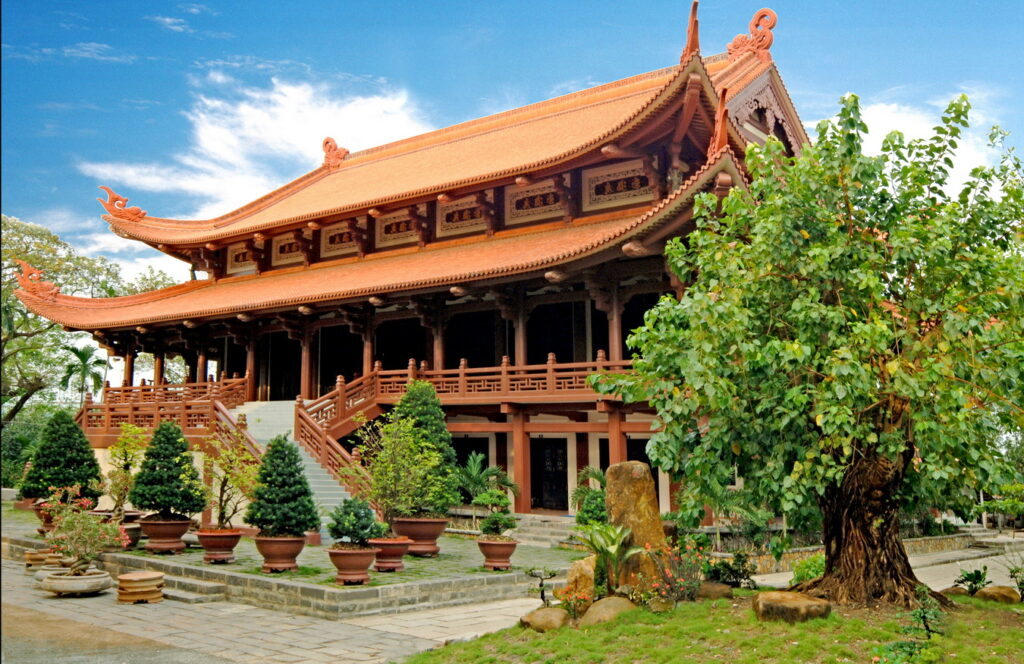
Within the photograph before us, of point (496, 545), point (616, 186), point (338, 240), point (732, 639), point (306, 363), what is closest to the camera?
point (732, 639)

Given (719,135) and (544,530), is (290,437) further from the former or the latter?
(719,135)

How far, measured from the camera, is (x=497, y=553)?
13.1 m

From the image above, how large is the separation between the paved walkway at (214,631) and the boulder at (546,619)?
854 mm

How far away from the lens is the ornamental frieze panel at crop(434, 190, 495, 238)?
74.9ft

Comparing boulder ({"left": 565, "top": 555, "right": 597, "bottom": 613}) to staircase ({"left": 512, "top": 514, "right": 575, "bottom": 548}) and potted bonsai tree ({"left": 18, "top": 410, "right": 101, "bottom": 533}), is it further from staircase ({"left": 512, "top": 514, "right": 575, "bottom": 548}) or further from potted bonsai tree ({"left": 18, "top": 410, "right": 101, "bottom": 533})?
potted bonsai tree ({"left": 18, "top": 410, "right": 101, "bottom": 533})

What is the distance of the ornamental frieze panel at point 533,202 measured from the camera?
70.2 ft

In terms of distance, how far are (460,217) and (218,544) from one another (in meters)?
12.5

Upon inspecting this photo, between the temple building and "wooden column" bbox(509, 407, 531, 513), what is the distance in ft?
0.18

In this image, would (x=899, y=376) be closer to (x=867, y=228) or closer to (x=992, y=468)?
(x=992, y=468)

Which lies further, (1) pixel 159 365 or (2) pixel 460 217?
(1) pixel 159 365

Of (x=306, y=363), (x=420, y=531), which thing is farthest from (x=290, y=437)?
(x=420, y=531)

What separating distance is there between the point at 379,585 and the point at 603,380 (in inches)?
170

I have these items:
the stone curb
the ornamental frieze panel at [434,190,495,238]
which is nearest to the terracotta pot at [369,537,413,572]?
the stone curb

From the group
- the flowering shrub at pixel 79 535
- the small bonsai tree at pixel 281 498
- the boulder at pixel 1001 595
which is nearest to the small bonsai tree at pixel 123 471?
the flowering shrub at pixel 79 535
